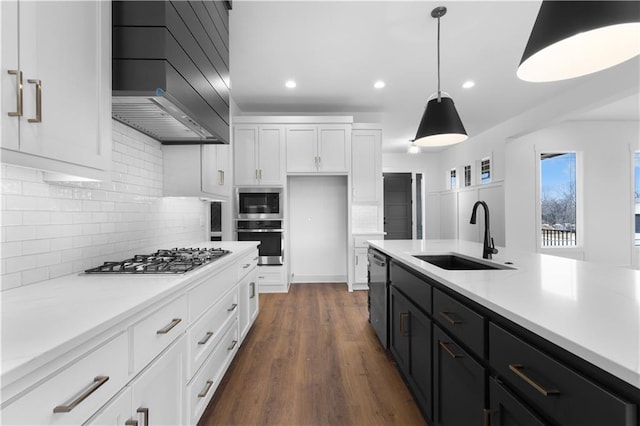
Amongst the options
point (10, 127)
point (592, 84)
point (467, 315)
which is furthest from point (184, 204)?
point (592, 84)

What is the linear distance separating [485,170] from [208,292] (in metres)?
6.43

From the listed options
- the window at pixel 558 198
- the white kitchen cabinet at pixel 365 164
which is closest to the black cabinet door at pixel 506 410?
the white kitchen cabinet at pixel 365 164

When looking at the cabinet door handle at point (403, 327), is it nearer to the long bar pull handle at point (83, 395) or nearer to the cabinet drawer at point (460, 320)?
the cabinet drawer at point (460, 320)

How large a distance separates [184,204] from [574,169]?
6555mm

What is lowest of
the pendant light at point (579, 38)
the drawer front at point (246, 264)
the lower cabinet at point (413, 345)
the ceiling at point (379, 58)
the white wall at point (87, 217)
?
the lower cabinet at point (413, 345)

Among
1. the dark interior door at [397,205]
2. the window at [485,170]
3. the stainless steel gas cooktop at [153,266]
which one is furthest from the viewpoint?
the dark interior door at [397,205]

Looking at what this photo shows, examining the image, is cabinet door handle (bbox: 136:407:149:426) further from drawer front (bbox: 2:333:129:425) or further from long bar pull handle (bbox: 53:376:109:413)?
long bar pull handle (bbox: 53:376:109:413)

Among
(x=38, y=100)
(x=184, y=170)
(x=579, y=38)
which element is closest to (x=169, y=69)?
(x=38, y=100)

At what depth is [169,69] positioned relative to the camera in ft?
4.54

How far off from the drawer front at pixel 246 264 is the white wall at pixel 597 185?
16.5 feet

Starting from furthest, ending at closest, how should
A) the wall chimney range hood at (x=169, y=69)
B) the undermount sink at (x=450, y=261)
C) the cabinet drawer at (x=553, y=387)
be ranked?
the undermount sink at (x=450, y=261)
the wall chimney range hood at (x=169, y=69)
the cabinet drawer at (x=553, y=387)

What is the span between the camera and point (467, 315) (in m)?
1.13

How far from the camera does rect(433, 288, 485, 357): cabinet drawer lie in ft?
Answer: 3.46

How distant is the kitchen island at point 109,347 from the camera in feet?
2.08
